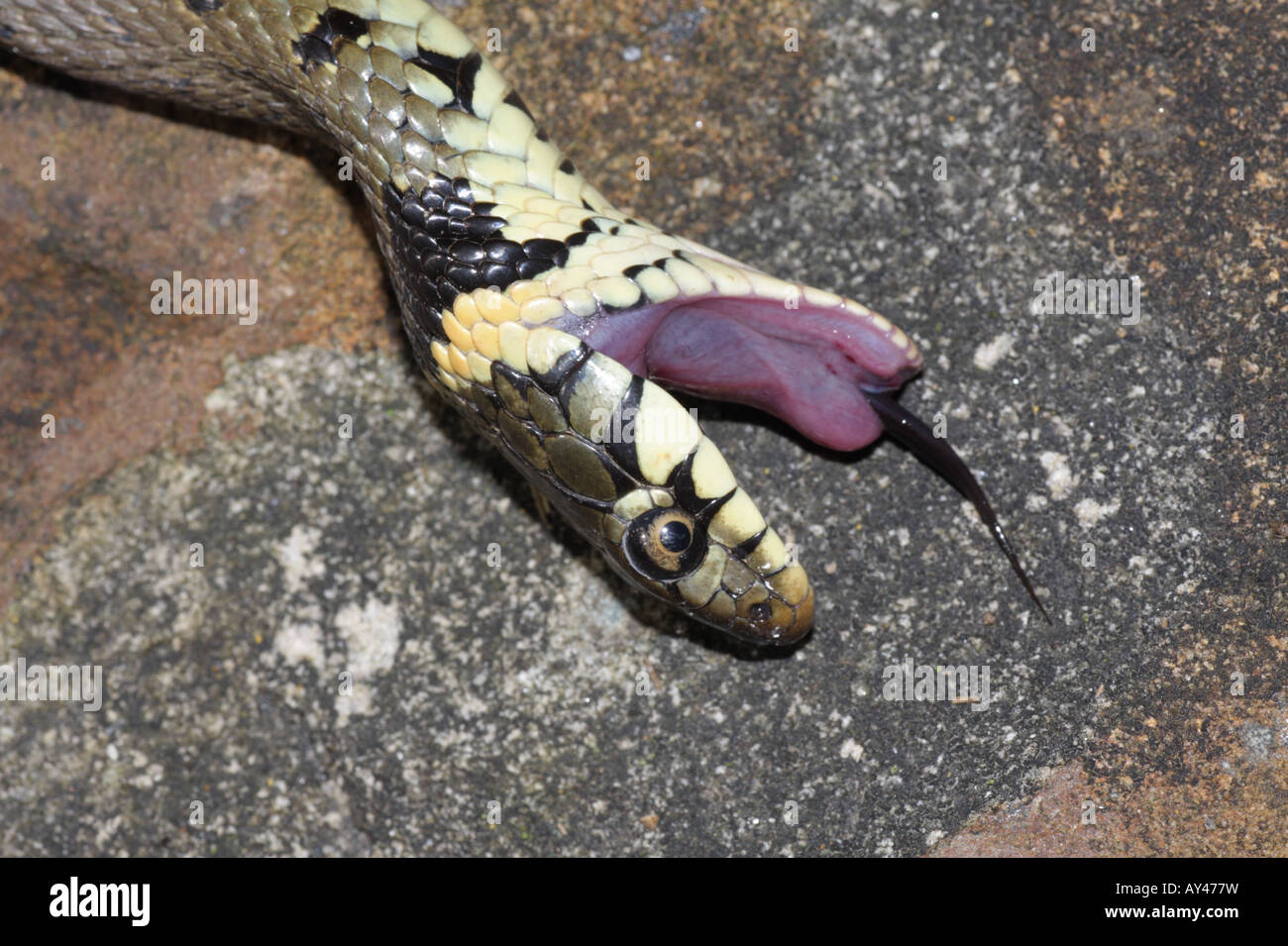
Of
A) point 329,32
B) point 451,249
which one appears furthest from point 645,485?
point 329,32

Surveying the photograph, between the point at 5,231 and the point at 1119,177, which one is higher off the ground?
the point at 1119,177

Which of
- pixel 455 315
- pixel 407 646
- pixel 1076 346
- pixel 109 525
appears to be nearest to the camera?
pixel 455 315

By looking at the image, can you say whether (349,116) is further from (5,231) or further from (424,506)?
(5,231)

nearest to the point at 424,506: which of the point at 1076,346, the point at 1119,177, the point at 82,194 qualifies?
the point at 82,194

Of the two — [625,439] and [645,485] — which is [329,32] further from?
[645,485]

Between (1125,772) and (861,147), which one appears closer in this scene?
(1125,772)

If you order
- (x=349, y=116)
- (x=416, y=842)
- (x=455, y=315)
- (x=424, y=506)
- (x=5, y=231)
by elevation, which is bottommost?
(x=416, y=842)

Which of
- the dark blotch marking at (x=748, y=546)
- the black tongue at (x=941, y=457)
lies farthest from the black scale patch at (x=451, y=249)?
the black tongue at (x=941, y=457)
